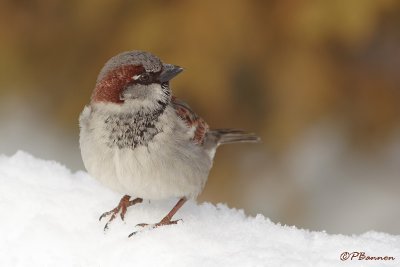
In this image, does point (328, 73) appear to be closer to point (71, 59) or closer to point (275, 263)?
point (71, 59)

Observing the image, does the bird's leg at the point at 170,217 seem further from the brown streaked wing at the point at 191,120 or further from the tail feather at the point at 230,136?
the tail feather at the point at 230,136

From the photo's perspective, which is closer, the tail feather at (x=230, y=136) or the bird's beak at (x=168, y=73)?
the bird's beak at (x=168, y=73)

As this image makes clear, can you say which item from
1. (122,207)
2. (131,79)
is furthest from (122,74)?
(122,207)

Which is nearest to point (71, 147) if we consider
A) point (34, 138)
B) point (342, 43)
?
point (34, 138)

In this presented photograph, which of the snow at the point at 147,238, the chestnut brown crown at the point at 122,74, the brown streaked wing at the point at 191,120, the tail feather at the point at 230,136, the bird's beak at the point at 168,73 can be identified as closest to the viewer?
the snow at the point at 147,238

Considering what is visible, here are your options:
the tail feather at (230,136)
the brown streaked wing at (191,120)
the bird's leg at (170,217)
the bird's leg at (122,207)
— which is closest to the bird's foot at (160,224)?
the bird's leg at (170,217)

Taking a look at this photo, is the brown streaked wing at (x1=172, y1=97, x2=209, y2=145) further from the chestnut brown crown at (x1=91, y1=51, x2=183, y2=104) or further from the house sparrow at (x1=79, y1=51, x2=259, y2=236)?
the chestnut brown crown at (x1=91, y1=51, x2=183, y2=104)
